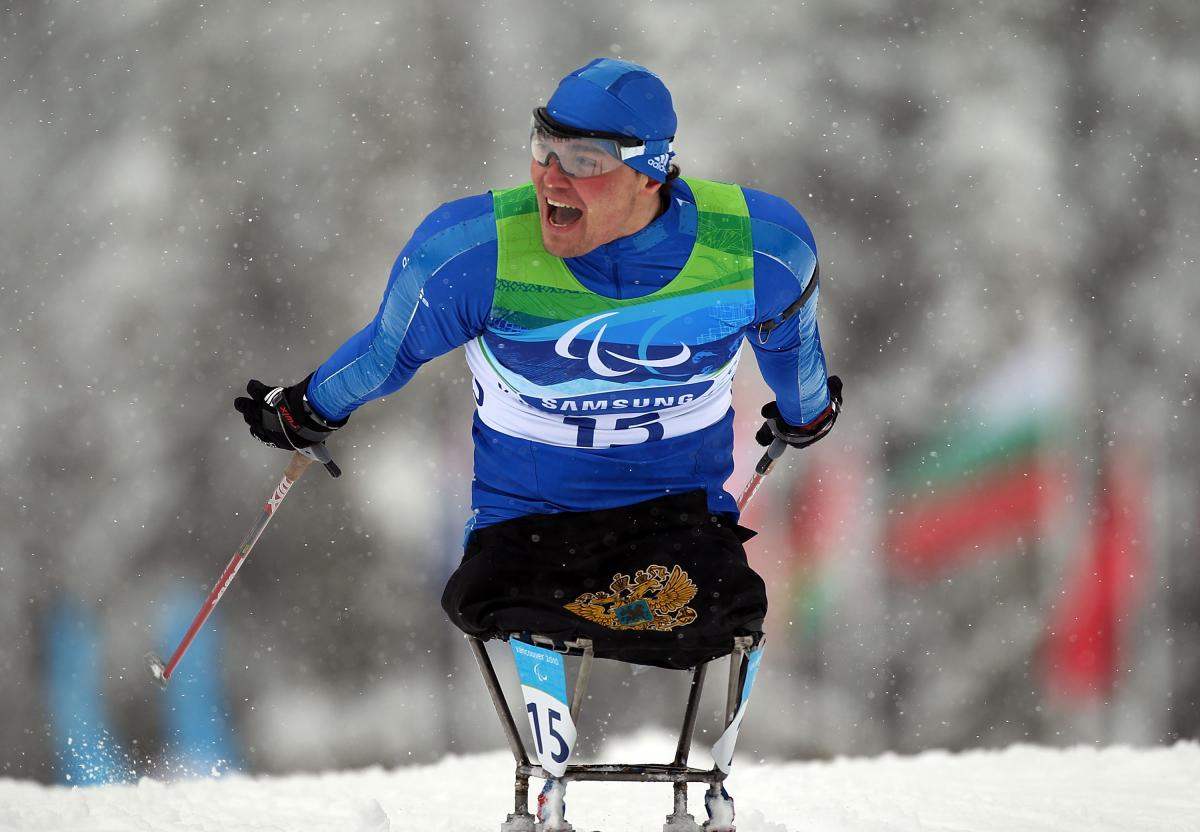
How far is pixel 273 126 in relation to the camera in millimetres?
6457

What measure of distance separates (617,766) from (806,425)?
1.10 meters

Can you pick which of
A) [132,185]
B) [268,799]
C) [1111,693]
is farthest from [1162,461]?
[132,185]

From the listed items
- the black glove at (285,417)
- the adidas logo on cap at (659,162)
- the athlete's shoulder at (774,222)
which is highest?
the adidas logo on cap at (659,162)

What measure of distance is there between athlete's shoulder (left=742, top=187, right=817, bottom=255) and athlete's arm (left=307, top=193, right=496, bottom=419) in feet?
1.86

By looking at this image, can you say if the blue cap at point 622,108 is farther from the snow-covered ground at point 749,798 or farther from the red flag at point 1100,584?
the red flag at point 1100,584

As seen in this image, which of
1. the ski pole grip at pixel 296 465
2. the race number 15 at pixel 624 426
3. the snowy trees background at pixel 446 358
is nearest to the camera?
the race number 15 at pixel 624 426

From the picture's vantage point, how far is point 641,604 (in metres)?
3.43

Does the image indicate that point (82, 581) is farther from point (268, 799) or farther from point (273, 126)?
point (273, 126)

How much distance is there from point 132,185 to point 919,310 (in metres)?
3.17

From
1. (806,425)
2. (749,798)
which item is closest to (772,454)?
(806,425)

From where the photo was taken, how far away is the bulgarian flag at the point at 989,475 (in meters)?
6.55

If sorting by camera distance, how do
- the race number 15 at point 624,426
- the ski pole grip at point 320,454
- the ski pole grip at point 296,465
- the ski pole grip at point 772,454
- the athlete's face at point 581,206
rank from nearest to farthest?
the athlete's face at point 581,206, the race number 15 at point 624,426, the ski pole grip at point 320,454, the ski pole grip at point 296,465, the ski pole grip at point 772,454

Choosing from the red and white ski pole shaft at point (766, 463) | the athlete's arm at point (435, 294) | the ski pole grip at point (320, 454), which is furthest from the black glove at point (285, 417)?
the red and white ski pole shaft at point (766, 463)

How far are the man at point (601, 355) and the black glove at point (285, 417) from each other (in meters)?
0.05
